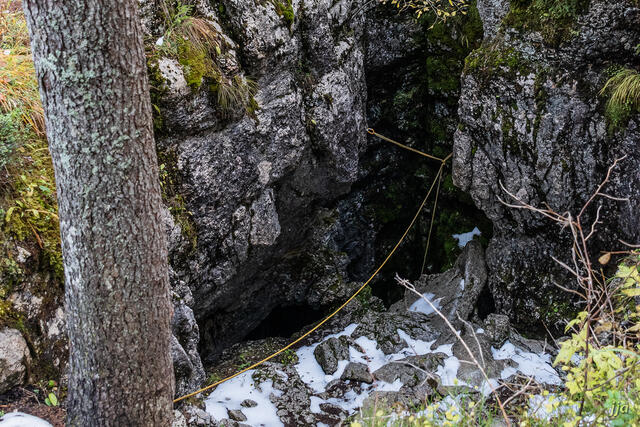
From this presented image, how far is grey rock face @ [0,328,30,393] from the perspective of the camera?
3.54 m

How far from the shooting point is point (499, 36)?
6.34 m

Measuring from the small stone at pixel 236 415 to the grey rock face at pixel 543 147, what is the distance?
4200 millimetres

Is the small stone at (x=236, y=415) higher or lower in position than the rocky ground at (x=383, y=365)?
higher

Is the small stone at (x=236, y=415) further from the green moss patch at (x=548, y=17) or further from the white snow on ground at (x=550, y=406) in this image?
the green moss patch at (x=548, y=17)

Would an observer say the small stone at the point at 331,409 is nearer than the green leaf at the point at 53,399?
No

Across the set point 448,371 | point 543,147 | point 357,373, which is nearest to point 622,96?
point 543,147

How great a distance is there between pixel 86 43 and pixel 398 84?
6827 millimetres

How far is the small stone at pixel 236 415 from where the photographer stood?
16.3 feet

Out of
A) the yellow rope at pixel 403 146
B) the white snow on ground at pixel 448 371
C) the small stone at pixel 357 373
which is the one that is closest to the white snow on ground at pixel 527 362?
the white snow on ground at pixel 448 371

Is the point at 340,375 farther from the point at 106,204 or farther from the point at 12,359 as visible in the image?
the point at 106,204

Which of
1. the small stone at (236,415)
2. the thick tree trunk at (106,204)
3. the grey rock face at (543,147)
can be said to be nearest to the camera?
the thick tree trunk at (106,204)

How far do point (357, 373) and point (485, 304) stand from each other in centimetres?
268

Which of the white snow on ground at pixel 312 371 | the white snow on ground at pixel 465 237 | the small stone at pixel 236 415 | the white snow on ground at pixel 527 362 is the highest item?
the white snow on ground at pixel 465 237

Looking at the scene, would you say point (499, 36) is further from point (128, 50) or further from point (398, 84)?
point (128, 50)
